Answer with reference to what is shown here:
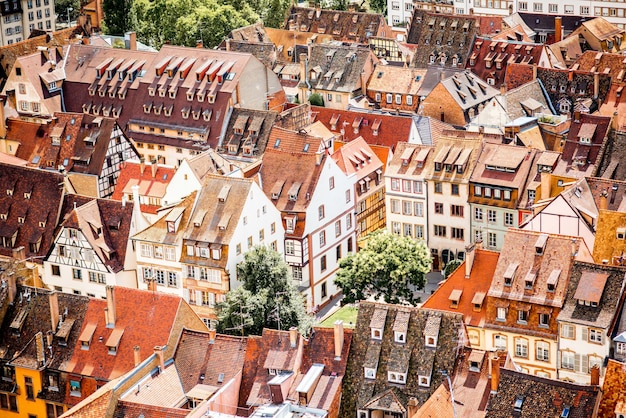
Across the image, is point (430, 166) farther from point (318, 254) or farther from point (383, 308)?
point (383, 308)

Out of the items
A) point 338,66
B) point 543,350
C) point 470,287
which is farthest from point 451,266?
point 338,66

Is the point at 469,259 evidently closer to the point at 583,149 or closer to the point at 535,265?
the point at 535,265

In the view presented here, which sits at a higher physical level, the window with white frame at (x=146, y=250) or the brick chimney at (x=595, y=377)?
the window with white frame at (x=146, y=250)

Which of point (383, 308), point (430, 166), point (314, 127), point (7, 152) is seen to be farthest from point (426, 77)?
point (383, 308)

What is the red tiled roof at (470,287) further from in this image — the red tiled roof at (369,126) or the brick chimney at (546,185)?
the red tiled roof at (369,126)

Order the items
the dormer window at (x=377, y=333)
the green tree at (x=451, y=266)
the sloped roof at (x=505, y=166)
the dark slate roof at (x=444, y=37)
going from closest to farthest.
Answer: the dormer window at (x=377, y=333) < the green tree at (x=451, y=266) < the sloped roof at (x=505, y=166) < the dark slate roof at (x=444, y=37)

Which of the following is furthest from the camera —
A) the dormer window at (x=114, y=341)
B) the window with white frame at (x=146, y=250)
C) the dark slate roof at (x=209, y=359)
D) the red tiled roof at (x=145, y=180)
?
the red tiled roof at (x=145, y=180)

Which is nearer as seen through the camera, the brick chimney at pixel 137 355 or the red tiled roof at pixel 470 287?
the brick chimney at pixel 137 355

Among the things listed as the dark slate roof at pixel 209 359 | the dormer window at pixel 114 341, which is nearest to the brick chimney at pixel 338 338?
the dark slate roof at pixel 209 359
